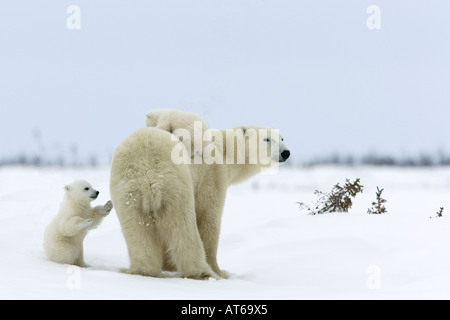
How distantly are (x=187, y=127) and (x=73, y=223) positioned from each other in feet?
4.12

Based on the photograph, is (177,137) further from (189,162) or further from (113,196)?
(113,196)

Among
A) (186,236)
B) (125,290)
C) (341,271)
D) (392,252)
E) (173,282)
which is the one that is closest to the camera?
(125,290)

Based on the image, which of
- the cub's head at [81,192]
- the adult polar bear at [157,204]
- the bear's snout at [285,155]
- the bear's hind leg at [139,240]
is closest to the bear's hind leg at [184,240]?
the adult polar bear at [157,204]

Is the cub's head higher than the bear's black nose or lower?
lower

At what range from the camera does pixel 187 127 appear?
4.95m

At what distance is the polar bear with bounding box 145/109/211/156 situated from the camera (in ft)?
16.2

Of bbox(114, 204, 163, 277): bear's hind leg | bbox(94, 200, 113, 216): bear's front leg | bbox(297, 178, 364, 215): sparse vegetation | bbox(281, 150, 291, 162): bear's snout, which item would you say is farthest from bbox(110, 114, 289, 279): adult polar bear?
bbox(297, 178, 364, 215): sparse vegetation

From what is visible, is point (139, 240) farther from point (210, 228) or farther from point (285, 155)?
point (285, 155)

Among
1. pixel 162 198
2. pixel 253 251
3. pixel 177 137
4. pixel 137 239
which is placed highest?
pixel 177 137

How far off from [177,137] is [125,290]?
153 centimetres

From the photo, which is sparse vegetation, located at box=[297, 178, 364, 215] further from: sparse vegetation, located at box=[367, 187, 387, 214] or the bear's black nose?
the bear's black nose

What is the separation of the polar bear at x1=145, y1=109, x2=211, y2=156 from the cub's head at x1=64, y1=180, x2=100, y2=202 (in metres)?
0.80
